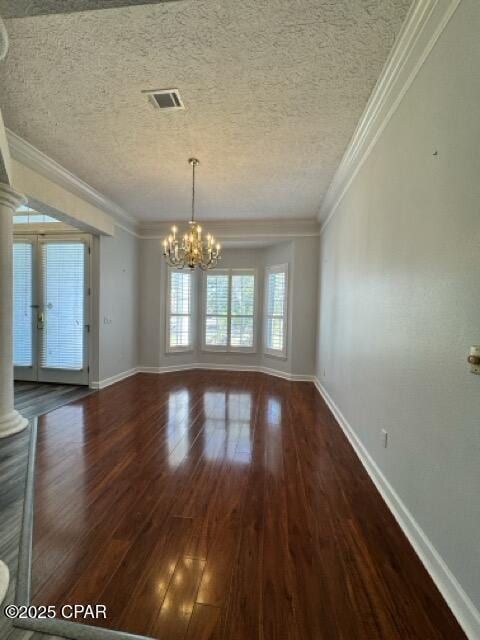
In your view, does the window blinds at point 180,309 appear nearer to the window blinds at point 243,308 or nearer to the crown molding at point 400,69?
the window blinds at point 243,308

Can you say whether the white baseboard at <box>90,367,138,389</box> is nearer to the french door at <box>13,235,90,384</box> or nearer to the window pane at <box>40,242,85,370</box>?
the french door at <box>13,235,90,384</box>

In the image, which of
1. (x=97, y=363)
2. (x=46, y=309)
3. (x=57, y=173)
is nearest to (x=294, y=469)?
(x=97, y=363)

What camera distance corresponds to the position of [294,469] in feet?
7.98

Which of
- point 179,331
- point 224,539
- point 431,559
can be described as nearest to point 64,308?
point 179,331

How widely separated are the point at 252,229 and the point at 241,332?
2213 millimetres

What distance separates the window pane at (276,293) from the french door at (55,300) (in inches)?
136

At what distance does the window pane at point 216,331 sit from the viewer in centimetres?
655

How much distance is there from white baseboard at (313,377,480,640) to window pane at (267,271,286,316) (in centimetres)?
373

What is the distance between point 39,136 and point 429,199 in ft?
11.5

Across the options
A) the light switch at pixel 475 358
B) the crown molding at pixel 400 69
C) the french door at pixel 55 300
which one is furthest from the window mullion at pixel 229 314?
the light switch at pixel 475 358

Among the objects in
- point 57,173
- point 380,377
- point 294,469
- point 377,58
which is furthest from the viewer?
point 57,173

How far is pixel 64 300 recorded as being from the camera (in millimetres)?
4766

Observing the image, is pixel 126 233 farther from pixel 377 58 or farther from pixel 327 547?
pixel 327 547

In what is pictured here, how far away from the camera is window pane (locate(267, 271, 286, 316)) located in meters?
5.86
